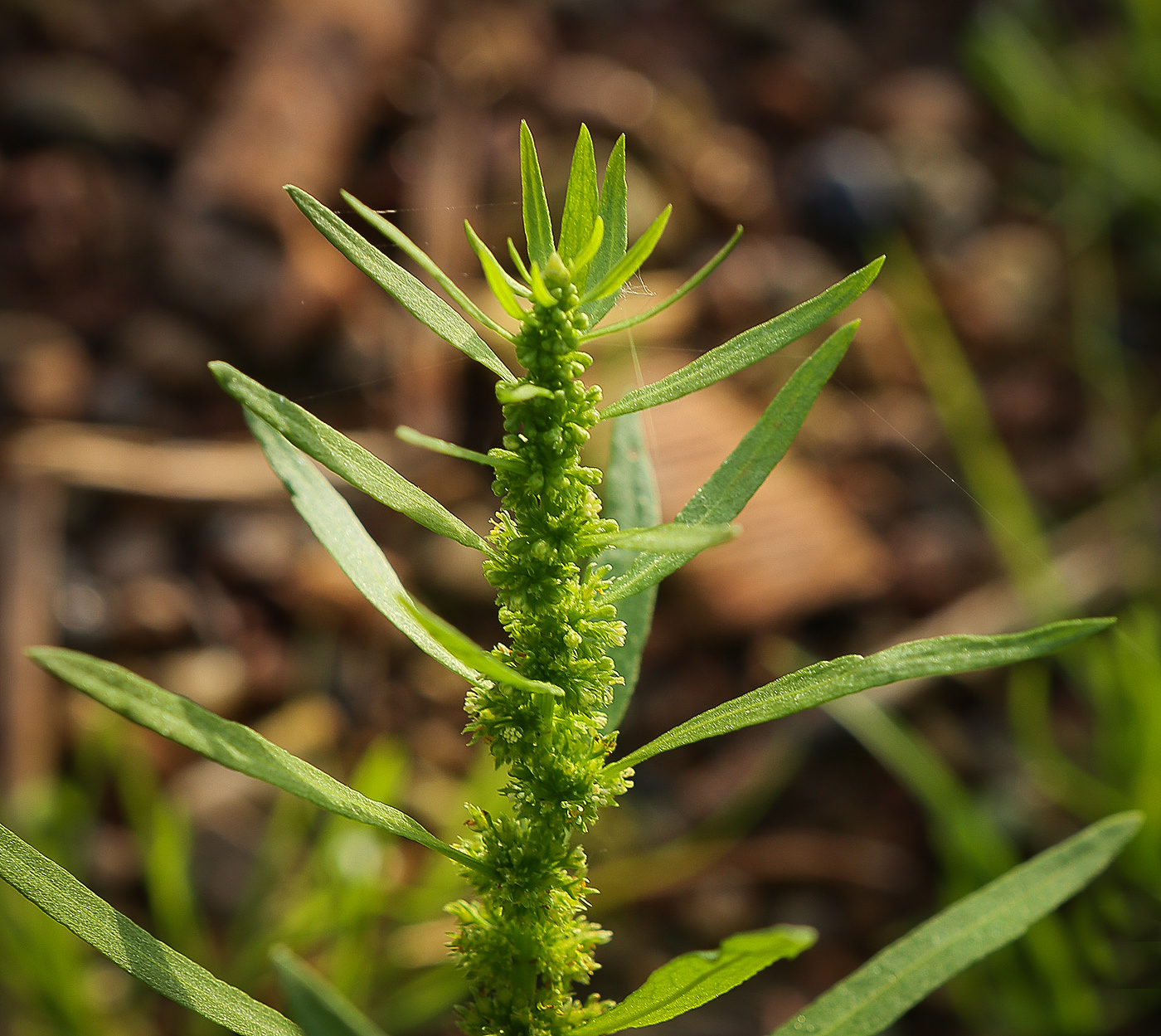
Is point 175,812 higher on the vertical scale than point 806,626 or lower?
lower

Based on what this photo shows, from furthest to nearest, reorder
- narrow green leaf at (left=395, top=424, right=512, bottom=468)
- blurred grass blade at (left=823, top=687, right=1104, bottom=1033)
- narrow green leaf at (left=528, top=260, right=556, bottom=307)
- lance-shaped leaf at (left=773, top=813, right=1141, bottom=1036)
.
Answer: blurred grass blade at (left=823, top=687, right=1104, bottom=1033)
lance-shaped leaf at (left=773, top=813, right=1141, bottom=1036)
narrow green leaf at (left=528, top=260, right=556, bottom=307)
narrow green leaf at (left=395, top=424, right=512, bottom=468)

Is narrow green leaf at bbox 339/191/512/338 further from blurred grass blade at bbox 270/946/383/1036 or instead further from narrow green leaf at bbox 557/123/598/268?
blurred grass blade at bbox 270/946/383/1036

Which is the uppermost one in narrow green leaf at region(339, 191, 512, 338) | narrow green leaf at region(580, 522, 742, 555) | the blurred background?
the blurred background

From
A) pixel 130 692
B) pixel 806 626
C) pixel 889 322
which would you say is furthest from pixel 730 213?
pixel 130 692

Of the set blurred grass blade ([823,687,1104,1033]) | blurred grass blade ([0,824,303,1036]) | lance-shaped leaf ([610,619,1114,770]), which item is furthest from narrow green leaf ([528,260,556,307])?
blurred grass blade ([823,687,1104,1033])

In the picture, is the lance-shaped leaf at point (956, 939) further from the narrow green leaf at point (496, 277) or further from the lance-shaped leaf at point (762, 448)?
the narrow green leaf at point (496, 277)

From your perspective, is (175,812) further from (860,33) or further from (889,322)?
(860,33)
